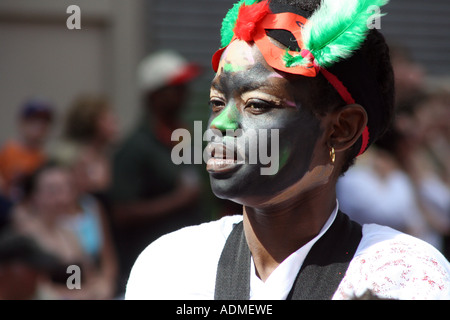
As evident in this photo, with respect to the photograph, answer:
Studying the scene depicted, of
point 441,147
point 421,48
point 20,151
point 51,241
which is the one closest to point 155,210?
point 51,241

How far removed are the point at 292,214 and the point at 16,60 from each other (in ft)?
16.7

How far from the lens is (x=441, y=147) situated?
18.8ft

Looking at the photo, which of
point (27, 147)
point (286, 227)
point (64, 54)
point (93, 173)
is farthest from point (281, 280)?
point (64, 54)

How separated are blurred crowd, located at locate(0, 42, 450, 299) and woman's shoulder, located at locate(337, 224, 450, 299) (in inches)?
85.1

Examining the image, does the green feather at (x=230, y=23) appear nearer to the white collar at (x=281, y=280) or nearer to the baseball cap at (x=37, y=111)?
the white collar at (x=281, y=280)

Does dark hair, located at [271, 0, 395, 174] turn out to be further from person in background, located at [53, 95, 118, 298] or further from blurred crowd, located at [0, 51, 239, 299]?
person in background, located at [53, 95, 118, 298]

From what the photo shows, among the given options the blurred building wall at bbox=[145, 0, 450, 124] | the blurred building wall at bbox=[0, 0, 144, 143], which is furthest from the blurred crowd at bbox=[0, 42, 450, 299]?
the blurred building wall at bbox=[145, 0, 450, 124]

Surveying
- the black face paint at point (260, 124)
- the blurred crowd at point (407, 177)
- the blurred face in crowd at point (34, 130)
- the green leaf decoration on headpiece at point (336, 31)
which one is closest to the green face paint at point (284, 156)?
the black face paint at point (260, 124)

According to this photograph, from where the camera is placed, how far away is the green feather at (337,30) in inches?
72.3

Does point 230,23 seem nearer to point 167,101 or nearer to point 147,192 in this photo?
point 147,192

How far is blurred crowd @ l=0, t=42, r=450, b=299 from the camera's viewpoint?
4.18 m

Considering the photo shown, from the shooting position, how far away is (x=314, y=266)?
6.22ft

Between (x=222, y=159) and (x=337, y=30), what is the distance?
415mm

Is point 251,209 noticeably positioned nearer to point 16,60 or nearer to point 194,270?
point 194,270
